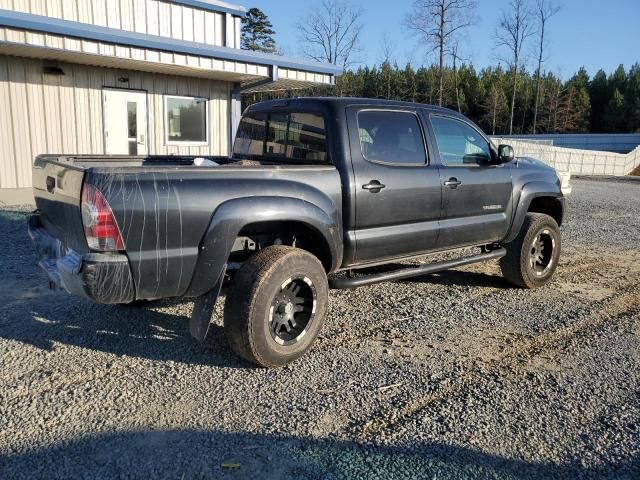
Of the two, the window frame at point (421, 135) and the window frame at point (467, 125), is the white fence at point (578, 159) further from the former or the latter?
the window frame at point (421, 135)

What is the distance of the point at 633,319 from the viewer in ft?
16.9

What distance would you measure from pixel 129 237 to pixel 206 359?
1.20m

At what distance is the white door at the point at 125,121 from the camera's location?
38.4 ft

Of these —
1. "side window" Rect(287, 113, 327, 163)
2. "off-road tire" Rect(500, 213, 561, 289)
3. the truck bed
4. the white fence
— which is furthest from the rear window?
the white fence

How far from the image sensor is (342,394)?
352 centimetres

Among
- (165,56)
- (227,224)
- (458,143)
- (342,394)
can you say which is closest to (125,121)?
(165,56)

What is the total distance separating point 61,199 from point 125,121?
8955 mm

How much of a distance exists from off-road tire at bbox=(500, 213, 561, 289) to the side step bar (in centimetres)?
18

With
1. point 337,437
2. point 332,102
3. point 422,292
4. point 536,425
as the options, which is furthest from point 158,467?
point 422,292

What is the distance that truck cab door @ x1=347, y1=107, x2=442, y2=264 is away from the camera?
4453 mm

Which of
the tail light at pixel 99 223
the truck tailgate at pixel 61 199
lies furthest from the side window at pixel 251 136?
the tail light at pixel 99 223

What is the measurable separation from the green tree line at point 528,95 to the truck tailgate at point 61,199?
1722 inches

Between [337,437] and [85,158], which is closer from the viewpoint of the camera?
[337,437]

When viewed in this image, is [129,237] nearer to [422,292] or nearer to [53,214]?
[53,214]
